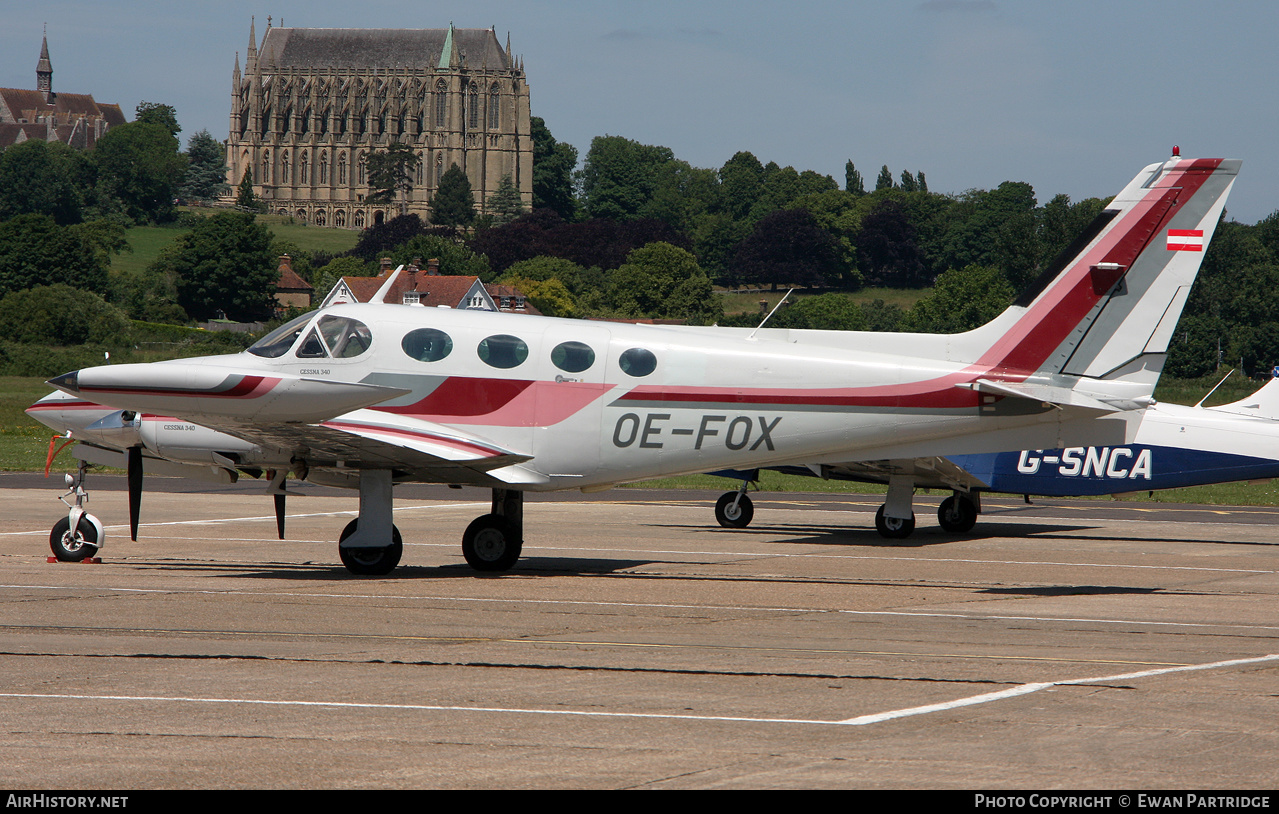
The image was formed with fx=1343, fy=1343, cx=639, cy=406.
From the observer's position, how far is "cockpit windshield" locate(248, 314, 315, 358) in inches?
647

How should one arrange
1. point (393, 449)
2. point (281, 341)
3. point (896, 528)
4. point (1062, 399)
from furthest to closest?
point (896, 528)
point (281, 341)
point (1062, 399)
point (393, 449)

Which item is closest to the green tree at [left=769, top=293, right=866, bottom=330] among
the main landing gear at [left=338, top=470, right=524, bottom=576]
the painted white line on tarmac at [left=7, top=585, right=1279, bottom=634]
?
the main landing gear at [left=338, top=470, right=524, bottom=576]

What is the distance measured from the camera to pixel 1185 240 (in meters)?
16.8

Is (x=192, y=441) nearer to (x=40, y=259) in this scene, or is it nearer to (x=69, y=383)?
(x=69, y=383)

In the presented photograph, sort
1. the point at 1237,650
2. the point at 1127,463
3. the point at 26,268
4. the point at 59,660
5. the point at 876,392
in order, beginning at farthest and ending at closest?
the point at 26,268 → the point at 1127,463 → the point at 876,392 → the point at 1237,650 → the point at 59,660

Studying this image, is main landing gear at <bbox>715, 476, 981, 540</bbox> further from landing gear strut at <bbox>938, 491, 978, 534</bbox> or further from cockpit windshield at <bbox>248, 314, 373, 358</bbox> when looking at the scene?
cockpit windshield at <bbox>248, 314, 373, 358</bbox>

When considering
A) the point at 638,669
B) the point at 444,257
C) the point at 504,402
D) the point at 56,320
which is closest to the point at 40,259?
the point at 56,320

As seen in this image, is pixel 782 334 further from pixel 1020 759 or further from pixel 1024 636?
pixel 1020 759

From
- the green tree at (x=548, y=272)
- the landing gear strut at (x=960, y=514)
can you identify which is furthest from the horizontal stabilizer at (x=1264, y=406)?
the green tree at (x=548, y=272)

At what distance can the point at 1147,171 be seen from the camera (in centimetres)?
1716

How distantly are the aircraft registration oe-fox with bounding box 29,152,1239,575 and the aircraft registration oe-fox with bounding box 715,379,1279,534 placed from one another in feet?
22.0

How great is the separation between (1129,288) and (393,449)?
944 centimetres
